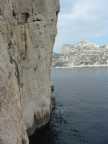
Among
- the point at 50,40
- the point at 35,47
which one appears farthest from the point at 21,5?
the point at 50,40

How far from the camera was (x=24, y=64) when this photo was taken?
109ft

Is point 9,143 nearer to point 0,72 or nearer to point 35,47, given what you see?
point 0,72

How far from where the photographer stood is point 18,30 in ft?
98.5

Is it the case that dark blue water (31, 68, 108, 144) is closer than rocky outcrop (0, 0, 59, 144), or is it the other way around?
rocky outcrop (0, 0, 59, 144)

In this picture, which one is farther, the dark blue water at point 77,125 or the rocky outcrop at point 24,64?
the dark blue water at point 77,125

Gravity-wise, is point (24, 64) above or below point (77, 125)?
above

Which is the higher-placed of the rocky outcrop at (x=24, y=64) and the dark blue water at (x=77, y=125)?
the rocky outcrop at (x=24, y=64)

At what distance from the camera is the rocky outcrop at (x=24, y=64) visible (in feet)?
62.3

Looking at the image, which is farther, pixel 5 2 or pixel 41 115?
pixel 41 115

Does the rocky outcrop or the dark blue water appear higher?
the rocky outcrop

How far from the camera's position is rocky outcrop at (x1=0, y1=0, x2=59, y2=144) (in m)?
19.0

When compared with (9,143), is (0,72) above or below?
above

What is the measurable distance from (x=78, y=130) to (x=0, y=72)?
21.4 metres

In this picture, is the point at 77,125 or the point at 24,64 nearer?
the point at 24,64
